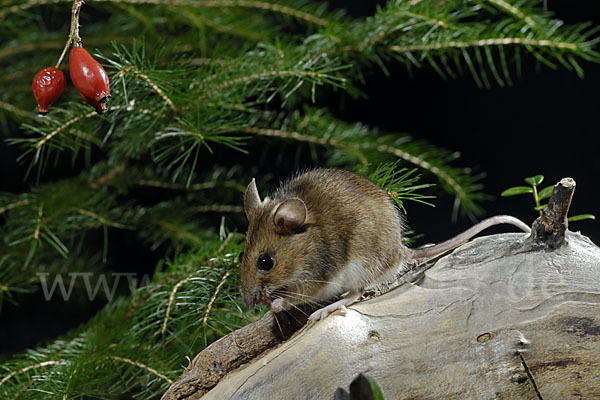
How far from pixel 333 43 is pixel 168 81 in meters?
0.40

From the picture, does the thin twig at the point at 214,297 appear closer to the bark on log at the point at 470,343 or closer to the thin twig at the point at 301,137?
the bark on log at the point at 470,343

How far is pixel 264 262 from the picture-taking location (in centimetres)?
104

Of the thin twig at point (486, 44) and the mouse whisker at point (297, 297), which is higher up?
the thin twig at point (486, 44)

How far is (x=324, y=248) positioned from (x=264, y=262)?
0.11 m

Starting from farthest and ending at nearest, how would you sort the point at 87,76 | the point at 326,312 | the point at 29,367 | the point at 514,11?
1. the point at 514,11
2. the point at 29,367
3. the point at 326,312
4. the point at 87,76

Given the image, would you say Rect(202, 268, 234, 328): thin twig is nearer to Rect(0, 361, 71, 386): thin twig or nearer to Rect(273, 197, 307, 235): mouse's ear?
Rect(273, 197, 307, 235): mouse's ear

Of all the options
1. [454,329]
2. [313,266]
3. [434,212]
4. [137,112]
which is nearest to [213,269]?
[313,266]

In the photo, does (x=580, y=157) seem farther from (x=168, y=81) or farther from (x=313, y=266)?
(x=168, y=81)

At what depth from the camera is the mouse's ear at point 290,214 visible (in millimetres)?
1001

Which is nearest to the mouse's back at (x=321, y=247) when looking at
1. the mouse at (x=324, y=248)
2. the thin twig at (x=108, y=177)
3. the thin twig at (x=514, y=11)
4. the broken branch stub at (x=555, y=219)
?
the mouse at (x=324, y=248)

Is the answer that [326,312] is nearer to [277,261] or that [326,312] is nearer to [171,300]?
[277,261]

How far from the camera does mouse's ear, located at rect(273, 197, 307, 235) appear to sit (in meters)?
1.00

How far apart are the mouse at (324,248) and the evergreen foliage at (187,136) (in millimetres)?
83

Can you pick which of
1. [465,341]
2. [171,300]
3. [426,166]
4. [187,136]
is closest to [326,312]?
[465,341]
